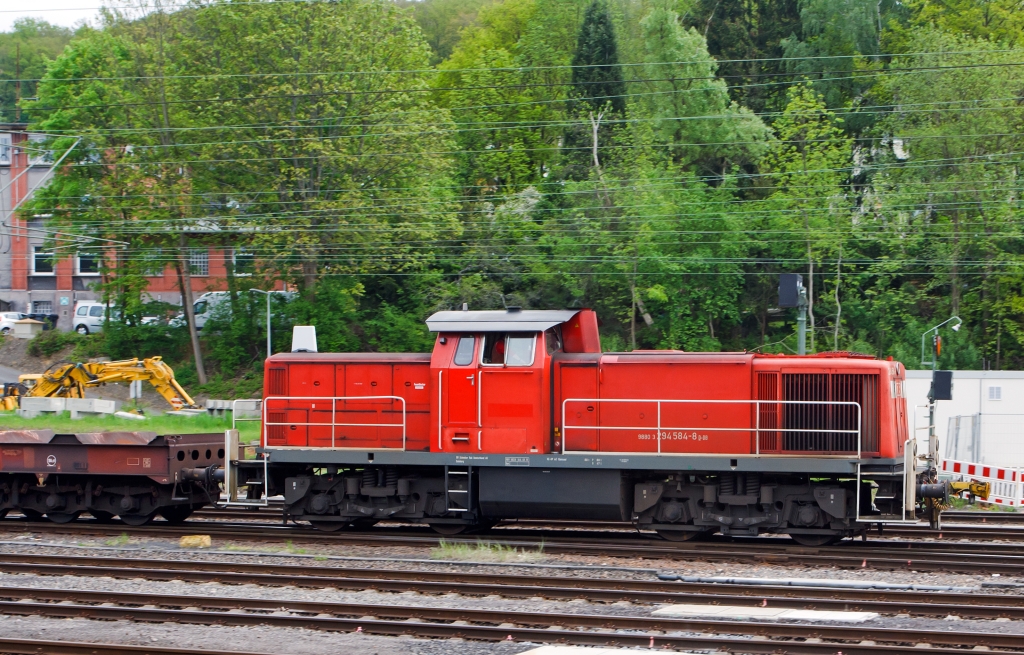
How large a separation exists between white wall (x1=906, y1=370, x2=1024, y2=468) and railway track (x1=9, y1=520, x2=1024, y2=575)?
9.68 meters

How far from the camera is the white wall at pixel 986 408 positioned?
23172 mm

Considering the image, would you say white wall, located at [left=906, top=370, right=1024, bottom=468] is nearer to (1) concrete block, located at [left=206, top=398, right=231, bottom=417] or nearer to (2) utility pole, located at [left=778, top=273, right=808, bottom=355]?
(2) utility pole, located at [left=778, top=273, right=808, bottom=355]

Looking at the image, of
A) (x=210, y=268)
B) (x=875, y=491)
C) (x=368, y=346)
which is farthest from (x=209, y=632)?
(x=210, y=268)

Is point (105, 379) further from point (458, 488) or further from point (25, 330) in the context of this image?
point (25, 330)

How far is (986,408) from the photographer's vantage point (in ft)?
81.6

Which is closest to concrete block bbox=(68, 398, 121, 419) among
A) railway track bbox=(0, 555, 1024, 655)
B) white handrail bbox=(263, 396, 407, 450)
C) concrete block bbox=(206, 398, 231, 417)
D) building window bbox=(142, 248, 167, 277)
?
concrete block bbox=(206, 398, 231, 417)

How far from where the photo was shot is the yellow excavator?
100ft

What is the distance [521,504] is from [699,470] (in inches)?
102

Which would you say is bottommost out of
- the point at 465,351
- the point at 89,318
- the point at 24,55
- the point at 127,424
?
the point at 127,424

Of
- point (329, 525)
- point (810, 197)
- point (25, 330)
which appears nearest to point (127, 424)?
point (329, 525)

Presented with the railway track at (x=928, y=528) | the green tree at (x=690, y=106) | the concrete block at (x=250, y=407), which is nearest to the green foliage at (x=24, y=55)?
the green tree at (x=690, y=106)

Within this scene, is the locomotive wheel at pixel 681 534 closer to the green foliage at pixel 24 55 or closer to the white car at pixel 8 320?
the white car at pixel 8 320

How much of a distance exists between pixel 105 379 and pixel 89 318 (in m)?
23.7

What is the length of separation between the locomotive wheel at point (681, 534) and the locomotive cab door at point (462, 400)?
301cm
